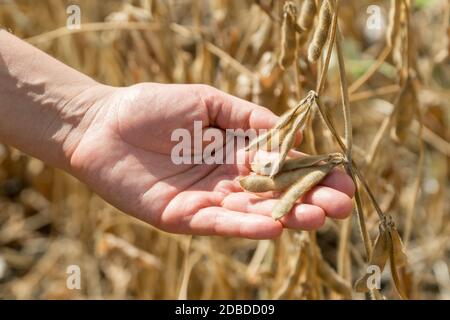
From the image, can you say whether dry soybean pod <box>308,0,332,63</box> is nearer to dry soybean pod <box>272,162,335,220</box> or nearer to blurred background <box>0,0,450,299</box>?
dry soybean pod <box>272,162,335,220</box>

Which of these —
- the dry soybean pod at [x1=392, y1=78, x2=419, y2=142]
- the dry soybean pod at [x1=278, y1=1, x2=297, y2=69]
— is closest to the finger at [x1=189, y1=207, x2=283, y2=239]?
the dry soybean pod at [x1=278, y1=1, x2=297, y2=69]

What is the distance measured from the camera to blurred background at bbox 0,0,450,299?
127 cm

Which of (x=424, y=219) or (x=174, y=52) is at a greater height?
(x=174, y=52)

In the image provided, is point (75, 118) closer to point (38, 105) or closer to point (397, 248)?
point (38, 105)

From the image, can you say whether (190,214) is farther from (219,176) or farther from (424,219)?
(424,219)

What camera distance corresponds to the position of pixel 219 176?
42.1 inches

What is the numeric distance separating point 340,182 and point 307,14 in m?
0.23

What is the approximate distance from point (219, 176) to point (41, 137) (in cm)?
29

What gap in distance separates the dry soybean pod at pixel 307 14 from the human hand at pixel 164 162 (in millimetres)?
126

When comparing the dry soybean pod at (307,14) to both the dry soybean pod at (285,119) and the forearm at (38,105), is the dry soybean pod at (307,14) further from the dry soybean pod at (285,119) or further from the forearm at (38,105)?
the forearm at (38,105)

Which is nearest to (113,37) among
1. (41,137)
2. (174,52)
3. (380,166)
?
(174,52)

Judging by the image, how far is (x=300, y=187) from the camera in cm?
88

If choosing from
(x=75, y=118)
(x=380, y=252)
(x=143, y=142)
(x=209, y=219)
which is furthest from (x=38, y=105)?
(x=380, y=252)
